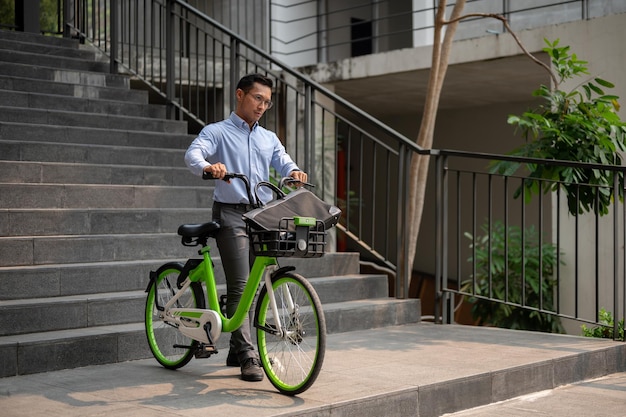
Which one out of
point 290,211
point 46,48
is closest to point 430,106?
point 46,48

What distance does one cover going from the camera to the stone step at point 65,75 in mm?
8727

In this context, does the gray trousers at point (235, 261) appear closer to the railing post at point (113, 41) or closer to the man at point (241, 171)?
the man at point (241, 171)

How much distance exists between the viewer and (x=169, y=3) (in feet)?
29.6

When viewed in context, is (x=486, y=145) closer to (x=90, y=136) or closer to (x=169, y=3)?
(x=169, y=3)

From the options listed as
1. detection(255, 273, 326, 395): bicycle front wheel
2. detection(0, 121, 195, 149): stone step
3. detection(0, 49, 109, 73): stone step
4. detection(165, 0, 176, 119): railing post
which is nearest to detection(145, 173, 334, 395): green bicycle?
detection(255, 273, 326, 395): bicycle front wheel

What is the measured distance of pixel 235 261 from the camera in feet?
15.8

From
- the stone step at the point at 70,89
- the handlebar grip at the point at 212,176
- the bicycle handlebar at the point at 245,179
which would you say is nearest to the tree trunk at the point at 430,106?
the stone step at the point at 70,89

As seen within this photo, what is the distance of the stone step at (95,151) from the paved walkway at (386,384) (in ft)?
8.48

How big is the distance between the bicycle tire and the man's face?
0.94 metres

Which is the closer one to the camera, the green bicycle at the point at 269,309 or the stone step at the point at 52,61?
the green bicycle at the point at 269,309

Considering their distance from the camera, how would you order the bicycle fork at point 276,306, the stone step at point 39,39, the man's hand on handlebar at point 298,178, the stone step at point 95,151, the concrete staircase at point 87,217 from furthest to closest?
the stone step at point 39,39 → the stone step at point 95,151 → the concrete staircase at point 87,217 → the man's hand on handlebar at point 298,178 → the bicycle fork at point 276,306

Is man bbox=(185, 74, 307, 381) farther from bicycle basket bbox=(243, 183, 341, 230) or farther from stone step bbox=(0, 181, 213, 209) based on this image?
stone step bbox=(0, 181, 213, 209)

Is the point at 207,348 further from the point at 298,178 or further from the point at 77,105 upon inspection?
the point at 77,105

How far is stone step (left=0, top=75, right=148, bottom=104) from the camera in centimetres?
839
